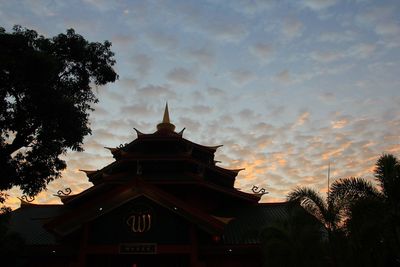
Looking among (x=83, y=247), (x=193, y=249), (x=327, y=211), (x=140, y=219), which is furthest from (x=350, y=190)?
(x=83, y=247)

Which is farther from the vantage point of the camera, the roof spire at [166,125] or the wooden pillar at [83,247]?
the roof spire at [166,125]

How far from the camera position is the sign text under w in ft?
55.1

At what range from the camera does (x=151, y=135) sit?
80.5ft

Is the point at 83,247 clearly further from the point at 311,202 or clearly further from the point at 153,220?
the point at 311,202

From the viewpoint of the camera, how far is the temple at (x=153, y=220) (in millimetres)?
16594

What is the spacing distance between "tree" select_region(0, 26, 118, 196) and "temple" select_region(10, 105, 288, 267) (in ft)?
10.4

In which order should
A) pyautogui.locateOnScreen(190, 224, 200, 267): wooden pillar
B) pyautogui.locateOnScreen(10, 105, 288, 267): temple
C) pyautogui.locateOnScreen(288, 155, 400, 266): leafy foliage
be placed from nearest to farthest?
pyautogui.locateOnScreen(288, 155, 400, 266): leafy foliage, pyautogui.locateOnScreen(190, 224, 200, 267): wooden pillar, pyautogui.locateOnScreen(10, 105, 288, 267): temple

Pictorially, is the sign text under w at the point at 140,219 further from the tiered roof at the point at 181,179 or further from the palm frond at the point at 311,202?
the palm frond at the point at 311,202

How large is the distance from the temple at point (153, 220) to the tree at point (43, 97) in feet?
10.4

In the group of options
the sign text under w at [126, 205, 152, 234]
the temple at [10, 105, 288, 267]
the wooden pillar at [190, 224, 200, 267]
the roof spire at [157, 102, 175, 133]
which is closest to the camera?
the wooden pillar at [190, 224, 200, 267]

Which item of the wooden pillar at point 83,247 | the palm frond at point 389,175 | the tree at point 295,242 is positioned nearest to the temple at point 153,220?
the wooden pillar at point 83,247

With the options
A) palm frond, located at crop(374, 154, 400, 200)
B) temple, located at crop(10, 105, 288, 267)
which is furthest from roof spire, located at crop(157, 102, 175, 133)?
palm frond, located at crop(374, 154, 400, 200)

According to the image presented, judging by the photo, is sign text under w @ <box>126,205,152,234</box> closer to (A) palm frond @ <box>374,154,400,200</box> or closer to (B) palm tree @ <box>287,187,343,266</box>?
(B) palm tree @ <box>287,187,343,266</box>

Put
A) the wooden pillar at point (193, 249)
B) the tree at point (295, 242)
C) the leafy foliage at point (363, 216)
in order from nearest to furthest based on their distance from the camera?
the leafy foliage at point (363, 216) < the tree at point (295, 242) < the wooden pillar at point (193, 249)
